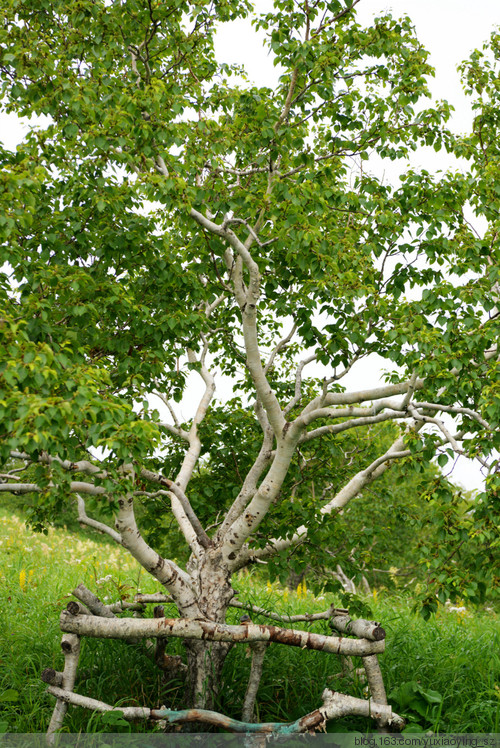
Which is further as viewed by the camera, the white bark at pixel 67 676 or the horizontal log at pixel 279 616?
the horizontal log at pixel 279 616

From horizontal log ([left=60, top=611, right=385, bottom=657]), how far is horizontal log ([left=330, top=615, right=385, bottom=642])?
0.25 feet

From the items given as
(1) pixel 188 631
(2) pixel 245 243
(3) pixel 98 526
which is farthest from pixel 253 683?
(2) pixel 245 243

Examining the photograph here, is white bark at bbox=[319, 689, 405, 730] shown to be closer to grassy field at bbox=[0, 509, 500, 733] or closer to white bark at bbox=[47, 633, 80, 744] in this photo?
grassy field at bbox=[0, 509, 500, 733]

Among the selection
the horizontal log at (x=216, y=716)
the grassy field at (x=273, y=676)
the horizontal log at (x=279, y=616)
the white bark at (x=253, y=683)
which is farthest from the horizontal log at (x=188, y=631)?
the horizontal log at (x=279, y=616)

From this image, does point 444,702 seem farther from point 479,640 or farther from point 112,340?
point 112,340

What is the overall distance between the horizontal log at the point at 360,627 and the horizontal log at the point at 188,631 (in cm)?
8

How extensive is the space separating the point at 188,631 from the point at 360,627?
176cm

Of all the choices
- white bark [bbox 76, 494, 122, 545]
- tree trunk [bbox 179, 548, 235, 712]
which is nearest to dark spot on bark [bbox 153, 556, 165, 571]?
white bark [bbox 76, 494, 122, 545]

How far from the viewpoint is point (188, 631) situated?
5.95 m

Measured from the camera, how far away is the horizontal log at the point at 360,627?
601 cm

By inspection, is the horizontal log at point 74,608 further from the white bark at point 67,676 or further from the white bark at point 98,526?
the white bark at point 98,526

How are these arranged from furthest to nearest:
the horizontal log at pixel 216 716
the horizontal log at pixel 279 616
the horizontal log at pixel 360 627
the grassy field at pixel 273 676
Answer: the horizontal log at pixel 279 616 < the grassy field at pixel 273 676 < the horizontal log at pixel 360 627 < the horizontal log at pixel 216 716

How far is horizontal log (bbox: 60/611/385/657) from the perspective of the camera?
588 centimetres

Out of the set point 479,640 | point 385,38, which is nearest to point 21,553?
point 479,640
